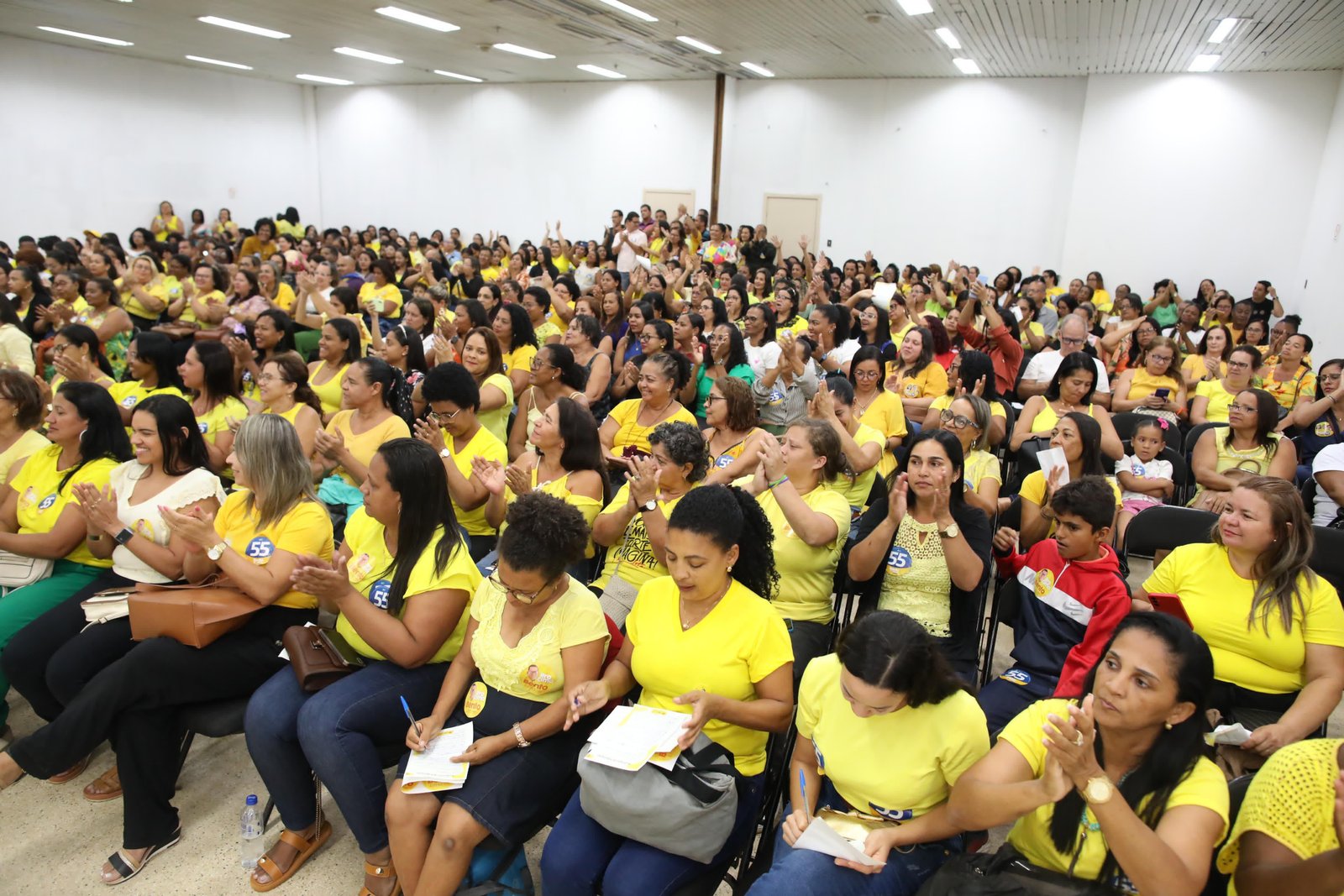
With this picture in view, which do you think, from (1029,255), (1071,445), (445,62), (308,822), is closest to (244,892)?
(308,822)

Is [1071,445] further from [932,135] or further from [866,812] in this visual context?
[932,135]

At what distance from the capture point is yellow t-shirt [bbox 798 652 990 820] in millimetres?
1833

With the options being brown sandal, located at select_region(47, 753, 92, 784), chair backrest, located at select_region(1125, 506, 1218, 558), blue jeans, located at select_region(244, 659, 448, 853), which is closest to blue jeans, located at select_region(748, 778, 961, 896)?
blue jeans, located at select_region(244, 659, 448, 853)

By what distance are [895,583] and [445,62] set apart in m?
14.1

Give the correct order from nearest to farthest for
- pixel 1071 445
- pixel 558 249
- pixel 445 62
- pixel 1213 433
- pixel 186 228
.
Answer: pixel 1071 445 < pixel 1213 433 < pixel 558 249 < pixel 445 62 < pixel 186 228

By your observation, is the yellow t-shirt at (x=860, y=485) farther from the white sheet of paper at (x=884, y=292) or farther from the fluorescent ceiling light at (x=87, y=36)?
the fluorescent ceiling light at (x=87, y=36)

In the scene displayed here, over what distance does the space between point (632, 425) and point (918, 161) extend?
10.5m

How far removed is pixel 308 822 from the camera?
2.52 m

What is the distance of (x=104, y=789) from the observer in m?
2.79

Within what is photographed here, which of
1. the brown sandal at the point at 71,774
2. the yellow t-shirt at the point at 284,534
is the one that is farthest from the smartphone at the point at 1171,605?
the brown sandal at the point at 71,774

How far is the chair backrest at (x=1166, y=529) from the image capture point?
313cm

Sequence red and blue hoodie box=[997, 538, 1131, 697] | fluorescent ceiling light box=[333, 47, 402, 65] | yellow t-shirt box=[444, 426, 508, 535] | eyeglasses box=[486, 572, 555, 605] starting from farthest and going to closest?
fluorescent ceiling light box=[333, 47, 402, 65] → yellow t-shirt box=[444, 426, 508, 535] → red and blue hoodie box=[997, 538, 1131, 697] → eyeglasses box=[486, 572, 555, 605]

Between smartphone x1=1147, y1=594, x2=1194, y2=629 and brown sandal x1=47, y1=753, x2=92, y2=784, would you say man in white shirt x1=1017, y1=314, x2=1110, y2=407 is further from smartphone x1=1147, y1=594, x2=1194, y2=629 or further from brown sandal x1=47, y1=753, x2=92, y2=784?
brown sandal x1=47, y1=753, x2=92, y2=784

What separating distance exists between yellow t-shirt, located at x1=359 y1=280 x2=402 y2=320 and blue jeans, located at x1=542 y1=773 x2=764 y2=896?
672 cm
